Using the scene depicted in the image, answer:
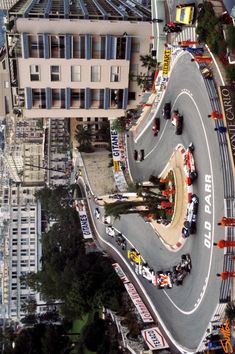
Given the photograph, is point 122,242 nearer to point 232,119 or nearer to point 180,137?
point 180,137

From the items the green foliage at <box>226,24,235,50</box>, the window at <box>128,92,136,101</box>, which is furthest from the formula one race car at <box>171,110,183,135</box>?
the window at <box>128,92,136,101</box>

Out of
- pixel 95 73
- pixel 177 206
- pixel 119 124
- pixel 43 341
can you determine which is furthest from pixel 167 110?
pixel 43 341

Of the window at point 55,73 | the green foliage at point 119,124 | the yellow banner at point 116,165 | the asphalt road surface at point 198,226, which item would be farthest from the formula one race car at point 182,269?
the window at point 55,73

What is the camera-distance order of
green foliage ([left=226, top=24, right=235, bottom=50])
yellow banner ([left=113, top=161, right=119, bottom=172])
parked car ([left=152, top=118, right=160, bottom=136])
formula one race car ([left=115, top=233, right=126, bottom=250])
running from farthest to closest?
yellow banner ([left=113, top=161, right=119, bottom=172]) → formula one race car ([left=115, top=233, right=126, bottom=250]) → parked car ([left=152, top=118, right=160, bottom=136]) → green foliage ([left=226, top=24, right=235, bottom=50])

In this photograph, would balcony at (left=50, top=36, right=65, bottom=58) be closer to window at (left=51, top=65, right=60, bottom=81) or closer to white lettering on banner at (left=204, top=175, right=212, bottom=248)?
window at (left=51, top=65, right=60, bottom=81)


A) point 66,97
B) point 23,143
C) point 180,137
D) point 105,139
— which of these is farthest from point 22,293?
point 180,137

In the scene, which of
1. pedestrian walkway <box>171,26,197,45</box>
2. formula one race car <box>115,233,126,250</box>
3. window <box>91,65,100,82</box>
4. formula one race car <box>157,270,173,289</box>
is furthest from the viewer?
formula one race car <box>115,233,126,250</box>

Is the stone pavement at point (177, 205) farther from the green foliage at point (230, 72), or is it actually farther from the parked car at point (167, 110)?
the green foliage at point (230, 72)
